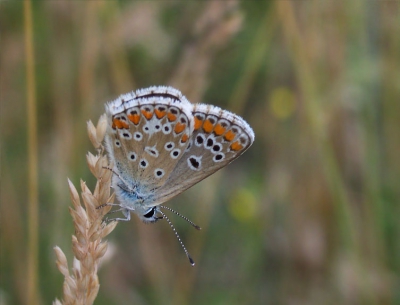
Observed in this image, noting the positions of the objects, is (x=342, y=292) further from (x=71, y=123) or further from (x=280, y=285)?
(x=71, y=123)

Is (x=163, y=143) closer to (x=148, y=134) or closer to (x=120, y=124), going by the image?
(x=148, y=134)

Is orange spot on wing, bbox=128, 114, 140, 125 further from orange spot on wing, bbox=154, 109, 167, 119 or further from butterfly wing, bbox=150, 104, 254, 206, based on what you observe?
butterfly wing, bbox=150, 104, 254, 206

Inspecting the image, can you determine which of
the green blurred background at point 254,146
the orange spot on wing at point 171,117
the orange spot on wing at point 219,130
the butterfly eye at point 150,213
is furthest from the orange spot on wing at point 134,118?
the green blurred background at point 254,146

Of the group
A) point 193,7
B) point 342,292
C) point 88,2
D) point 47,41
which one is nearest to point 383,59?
point 193,7

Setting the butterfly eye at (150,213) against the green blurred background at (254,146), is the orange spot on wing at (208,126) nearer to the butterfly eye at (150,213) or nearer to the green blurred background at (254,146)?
the butterfly eye at (150,213)

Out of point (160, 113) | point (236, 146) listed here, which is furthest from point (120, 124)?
point (236, 146)
